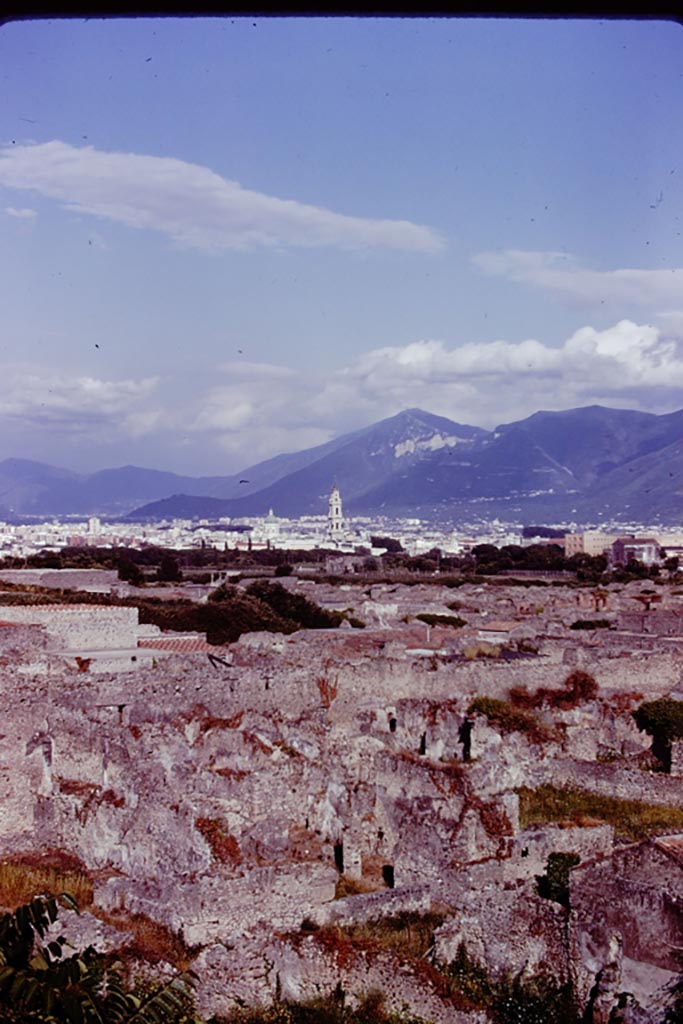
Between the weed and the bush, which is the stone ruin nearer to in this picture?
the weed

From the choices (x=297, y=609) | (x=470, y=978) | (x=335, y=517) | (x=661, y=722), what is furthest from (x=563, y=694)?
(x=335, y=517)

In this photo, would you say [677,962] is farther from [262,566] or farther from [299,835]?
[262,566]

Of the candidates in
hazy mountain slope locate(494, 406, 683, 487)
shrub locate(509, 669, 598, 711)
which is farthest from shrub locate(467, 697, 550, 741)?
hazy mountain slope locate(494, 406, 683, 487)

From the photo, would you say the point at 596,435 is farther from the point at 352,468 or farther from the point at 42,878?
the point at 42,878

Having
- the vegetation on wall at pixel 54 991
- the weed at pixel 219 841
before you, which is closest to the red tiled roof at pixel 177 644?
the weed at pixel 219 841

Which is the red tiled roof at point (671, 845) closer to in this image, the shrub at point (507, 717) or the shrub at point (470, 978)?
the shrub at point (470, 978)
